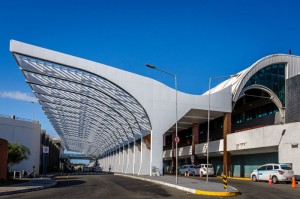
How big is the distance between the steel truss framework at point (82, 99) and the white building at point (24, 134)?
4.27 m

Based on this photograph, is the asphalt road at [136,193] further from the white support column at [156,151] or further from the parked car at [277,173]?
the white support column at [156,151]

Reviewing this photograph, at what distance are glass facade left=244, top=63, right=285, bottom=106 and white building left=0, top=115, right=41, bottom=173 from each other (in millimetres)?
31640

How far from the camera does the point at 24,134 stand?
55.2m

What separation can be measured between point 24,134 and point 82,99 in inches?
395

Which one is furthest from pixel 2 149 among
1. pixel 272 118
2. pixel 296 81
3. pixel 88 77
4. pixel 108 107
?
pixel 272 118

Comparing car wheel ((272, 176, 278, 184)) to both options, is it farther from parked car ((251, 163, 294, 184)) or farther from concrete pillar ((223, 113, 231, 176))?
concrete pillar ((223, 113, 231, 176))

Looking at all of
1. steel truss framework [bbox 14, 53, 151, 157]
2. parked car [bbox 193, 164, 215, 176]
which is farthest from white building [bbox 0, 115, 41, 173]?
parked car [bbox 193, 164, 215, 176]

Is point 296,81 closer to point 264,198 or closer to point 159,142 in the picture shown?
point 159,142

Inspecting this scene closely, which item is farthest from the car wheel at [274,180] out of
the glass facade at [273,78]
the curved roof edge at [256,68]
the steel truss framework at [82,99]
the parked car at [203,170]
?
the glass facade at [273,78]

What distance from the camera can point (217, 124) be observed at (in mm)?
65000

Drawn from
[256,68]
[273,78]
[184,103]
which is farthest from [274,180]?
[273,78]

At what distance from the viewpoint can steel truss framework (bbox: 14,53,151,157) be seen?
39.5 m

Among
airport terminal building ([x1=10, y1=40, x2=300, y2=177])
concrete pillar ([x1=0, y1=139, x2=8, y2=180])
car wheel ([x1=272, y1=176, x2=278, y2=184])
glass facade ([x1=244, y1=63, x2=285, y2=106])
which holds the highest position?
glass facade ([x1=244, y1=63, x2=285, y2=106])

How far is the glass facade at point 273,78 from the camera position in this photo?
159 feet
